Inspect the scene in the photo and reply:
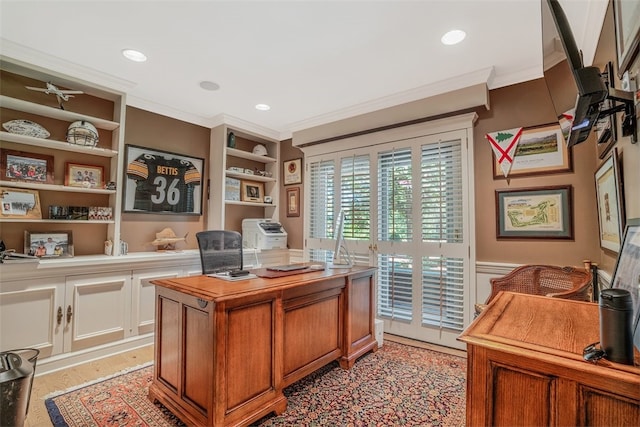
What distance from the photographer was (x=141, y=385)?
229cm

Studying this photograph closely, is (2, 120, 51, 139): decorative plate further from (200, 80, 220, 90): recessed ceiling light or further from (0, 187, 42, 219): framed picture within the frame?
(200, 80, 220, 90): recessed ceiling light

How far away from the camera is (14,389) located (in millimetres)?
1320

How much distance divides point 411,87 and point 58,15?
2979 mm

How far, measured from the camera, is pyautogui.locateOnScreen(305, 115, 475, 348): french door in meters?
3.01

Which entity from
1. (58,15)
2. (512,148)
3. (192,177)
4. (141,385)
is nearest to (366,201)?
(512,148)

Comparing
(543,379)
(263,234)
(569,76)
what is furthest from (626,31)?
(263,234)

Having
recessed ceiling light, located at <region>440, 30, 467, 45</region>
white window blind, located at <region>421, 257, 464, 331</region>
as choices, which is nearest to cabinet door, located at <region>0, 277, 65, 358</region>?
white window blind, located at <region>421, 257, 464, 331</region>

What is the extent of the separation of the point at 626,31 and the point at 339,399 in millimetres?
2485

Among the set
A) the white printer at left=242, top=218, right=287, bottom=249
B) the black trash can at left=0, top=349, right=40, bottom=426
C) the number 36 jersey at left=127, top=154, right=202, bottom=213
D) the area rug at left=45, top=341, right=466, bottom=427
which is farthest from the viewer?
the white printer at left=242, top=218, right=287, bottom=249

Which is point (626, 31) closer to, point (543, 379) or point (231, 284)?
point (543, 379)

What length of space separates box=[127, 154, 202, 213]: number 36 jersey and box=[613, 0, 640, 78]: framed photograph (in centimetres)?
394

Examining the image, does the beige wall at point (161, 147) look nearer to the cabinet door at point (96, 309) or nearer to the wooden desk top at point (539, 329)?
the cabinet door at point (96, 309)

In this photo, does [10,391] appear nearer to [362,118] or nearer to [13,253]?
[13,253]

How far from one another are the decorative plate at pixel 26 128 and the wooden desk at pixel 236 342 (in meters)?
1.95
